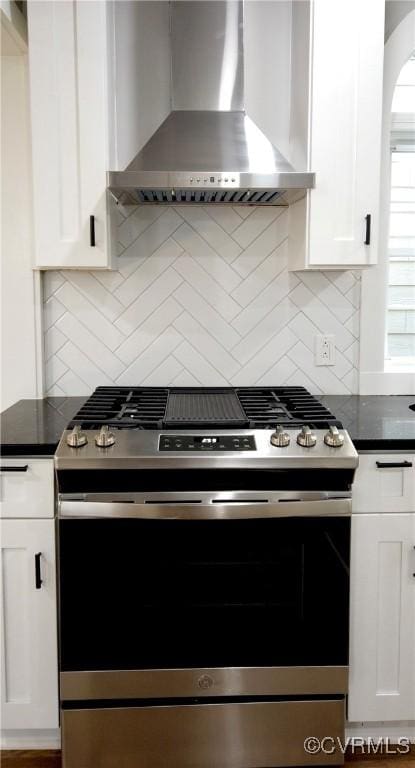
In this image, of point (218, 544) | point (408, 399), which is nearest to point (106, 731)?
point (218, 544)

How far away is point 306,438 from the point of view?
178 centimetres

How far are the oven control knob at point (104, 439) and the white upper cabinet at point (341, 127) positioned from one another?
881mm

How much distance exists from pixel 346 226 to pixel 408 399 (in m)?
0.70

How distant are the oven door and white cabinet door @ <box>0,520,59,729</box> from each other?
0.34 ft

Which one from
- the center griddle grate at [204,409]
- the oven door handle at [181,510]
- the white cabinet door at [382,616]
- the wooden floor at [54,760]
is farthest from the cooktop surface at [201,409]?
the wooden floor at [54,760]

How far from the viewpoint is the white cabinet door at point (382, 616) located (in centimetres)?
191

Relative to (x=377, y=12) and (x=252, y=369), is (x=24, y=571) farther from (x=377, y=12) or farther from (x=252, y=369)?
(x=377, y=12)

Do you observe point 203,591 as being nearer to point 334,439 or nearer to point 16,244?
point 334,439

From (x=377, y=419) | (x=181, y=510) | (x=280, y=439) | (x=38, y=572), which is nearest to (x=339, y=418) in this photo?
(x=377, y=419)

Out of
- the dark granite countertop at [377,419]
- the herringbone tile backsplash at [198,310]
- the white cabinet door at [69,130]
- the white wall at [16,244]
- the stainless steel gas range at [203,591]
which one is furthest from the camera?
the herringbone tile backsplash at [198,310]

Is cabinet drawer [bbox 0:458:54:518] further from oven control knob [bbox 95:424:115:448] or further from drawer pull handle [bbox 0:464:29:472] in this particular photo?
oven control knob [bbox 95:424:115:448]

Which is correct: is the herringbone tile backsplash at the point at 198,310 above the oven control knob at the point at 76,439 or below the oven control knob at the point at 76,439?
above

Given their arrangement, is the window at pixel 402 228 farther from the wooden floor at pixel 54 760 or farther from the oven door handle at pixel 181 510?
the wooden floor at pixel 54 760

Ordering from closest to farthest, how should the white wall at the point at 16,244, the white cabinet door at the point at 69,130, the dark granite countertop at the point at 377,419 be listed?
the dark granite countertop at the point at 377,419
the white cabinet door at the point at 69,130
the white wall at the point at 16,244
